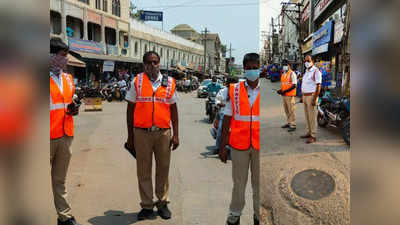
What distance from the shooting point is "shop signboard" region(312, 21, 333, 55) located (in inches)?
29.2

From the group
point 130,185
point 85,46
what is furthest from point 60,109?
point 85,46

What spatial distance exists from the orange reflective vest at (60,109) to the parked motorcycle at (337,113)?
1.67m

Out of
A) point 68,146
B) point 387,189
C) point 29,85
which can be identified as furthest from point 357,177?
point 68,146

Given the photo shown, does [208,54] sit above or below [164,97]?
above

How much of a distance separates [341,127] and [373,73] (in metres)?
0.31

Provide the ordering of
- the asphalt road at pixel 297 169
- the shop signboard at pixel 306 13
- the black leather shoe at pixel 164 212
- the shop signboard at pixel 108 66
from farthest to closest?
the shop signboard at pixel 108 66, the black leather shoe at pixel 164 212, the shop signboard at pixel 306 13, the asphalt road at pixel 297 169

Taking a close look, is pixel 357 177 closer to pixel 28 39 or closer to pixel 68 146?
pixel 28 39

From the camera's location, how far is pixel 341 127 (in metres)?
0.79

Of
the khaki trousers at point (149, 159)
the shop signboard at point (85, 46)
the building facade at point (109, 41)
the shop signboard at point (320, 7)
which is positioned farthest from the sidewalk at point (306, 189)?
the shop signboard at point (85, 46)

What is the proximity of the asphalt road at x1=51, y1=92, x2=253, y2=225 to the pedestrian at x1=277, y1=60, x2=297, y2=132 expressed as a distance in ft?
4.42

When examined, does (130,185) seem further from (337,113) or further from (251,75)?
(337,113)

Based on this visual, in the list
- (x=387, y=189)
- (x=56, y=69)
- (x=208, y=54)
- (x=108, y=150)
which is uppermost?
(x=208, y=54)

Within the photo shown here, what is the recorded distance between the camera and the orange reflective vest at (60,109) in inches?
80.1

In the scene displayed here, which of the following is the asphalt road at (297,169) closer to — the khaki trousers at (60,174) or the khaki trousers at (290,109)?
the khaki trousers at (290,109)
